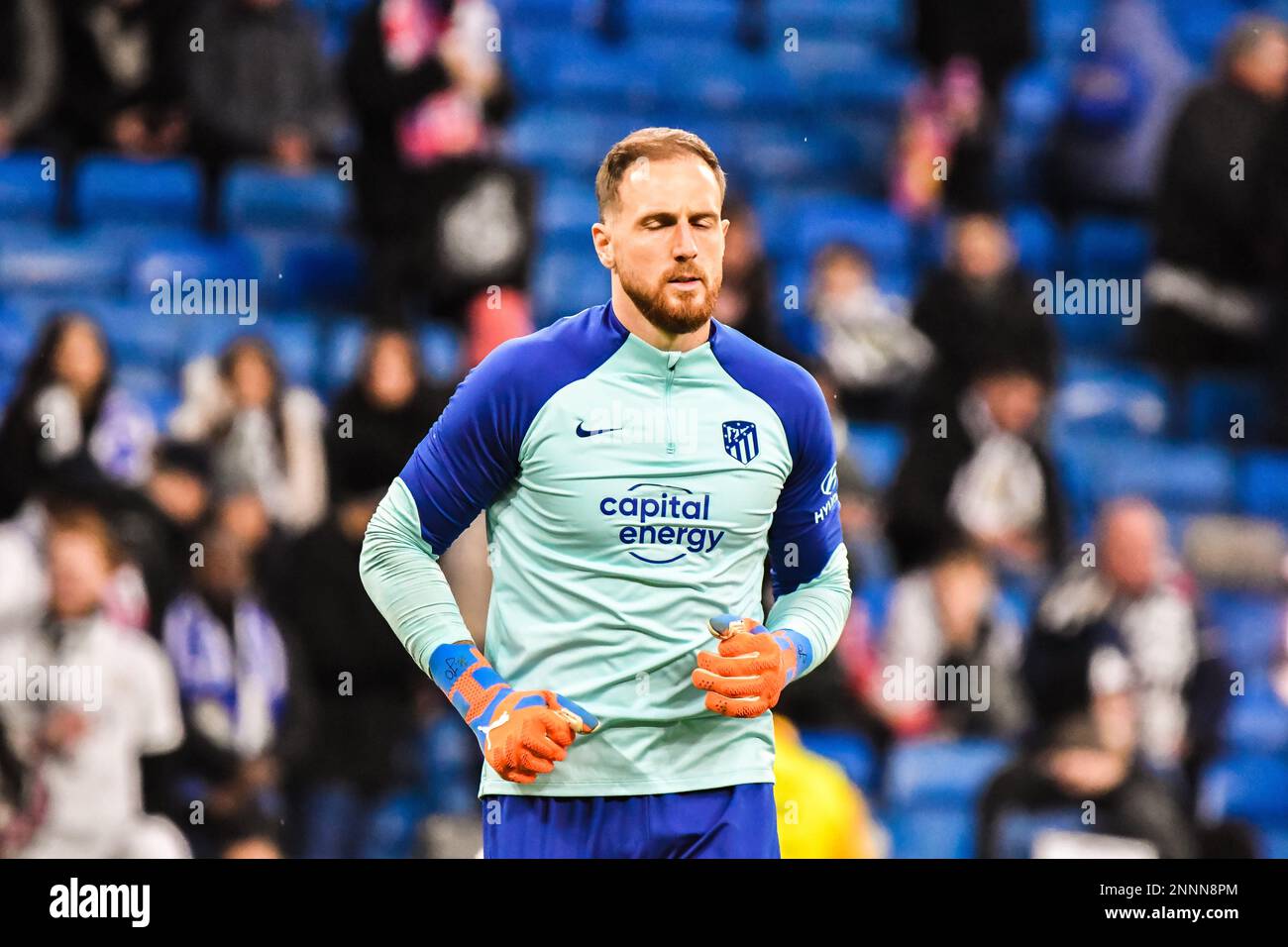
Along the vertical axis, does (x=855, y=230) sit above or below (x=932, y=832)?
above

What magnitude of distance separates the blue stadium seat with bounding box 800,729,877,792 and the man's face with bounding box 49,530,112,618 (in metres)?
2.25

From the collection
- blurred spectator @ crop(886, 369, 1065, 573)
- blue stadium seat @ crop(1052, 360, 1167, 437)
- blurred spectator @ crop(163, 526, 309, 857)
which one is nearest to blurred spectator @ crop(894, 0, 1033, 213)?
blue stadium seat @ crop(1052, 360, 1167, 437)

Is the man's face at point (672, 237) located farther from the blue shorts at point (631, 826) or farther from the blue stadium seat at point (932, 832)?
the blue stadium seat at point (932, 832)

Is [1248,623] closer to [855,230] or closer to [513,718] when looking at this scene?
[855,230]

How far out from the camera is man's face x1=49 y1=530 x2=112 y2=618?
18.5 ft

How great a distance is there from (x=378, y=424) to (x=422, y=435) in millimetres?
179

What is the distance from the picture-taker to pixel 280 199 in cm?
657

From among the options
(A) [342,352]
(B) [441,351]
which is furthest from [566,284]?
(A) [342,352]

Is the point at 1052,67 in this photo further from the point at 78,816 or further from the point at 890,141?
the point at 78,816

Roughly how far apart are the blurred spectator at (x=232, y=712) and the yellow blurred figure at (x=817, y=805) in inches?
59.4

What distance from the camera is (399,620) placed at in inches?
127

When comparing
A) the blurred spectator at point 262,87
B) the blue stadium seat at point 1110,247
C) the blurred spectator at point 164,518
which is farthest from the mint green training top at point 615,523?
the blue stadium seat at point 1110,247

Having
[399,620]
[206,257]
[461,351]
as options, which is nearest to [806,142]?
[461,351]
